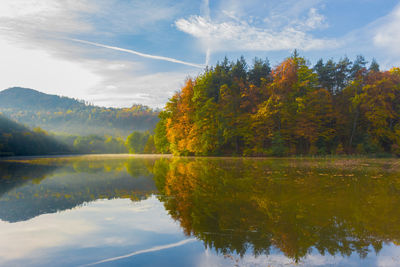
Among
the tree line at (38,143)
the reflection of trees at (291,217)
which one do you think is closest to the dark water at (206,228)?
the reflection of trees at (291,217)

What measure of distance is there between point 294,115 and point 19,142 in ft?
230

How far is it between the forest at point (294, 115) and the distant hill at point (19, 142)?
1942 inches

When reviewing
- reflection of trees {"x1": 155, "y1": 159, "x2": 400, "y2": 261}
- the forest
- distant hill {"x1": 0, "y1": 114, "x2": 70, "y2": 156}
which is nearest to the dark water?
reflection of trees {"x1": 155, "y1": 159, "x2": 400, "y2": 261}

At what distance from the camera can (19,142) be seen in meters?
67.3

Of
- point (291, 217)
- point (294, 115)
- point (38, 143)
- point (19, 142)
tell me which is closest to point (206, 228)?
point (291, 217)

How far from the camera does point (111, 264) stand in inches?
147

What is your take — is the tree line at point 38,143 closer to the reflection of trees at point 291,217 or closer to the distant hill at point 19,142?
the distant hill at point 19,142

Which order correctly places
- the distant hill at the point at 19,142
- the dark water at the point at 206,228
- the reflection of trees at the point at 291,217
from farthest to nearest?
the distant hill at the point at 19,142 < the reflection of trees at the point at 291,217 < the dark water at the point at 206,228

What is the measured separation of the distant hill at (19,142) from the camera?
6234cm

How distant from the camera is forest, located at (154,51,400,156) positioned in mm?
34062

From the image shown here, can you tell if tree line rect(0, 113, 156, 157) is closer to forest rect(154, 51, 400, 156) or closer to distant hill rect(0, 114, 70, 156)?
Answer: distant hill rect(0, 114, 70, 156)

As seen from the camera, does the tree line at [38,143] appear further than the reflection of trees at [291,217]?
Yes

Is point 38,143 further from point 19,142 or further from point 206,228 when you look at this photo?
point 206,228

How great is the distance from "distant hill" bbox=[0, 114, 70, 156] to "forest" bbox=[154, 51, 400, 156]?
49.3m
